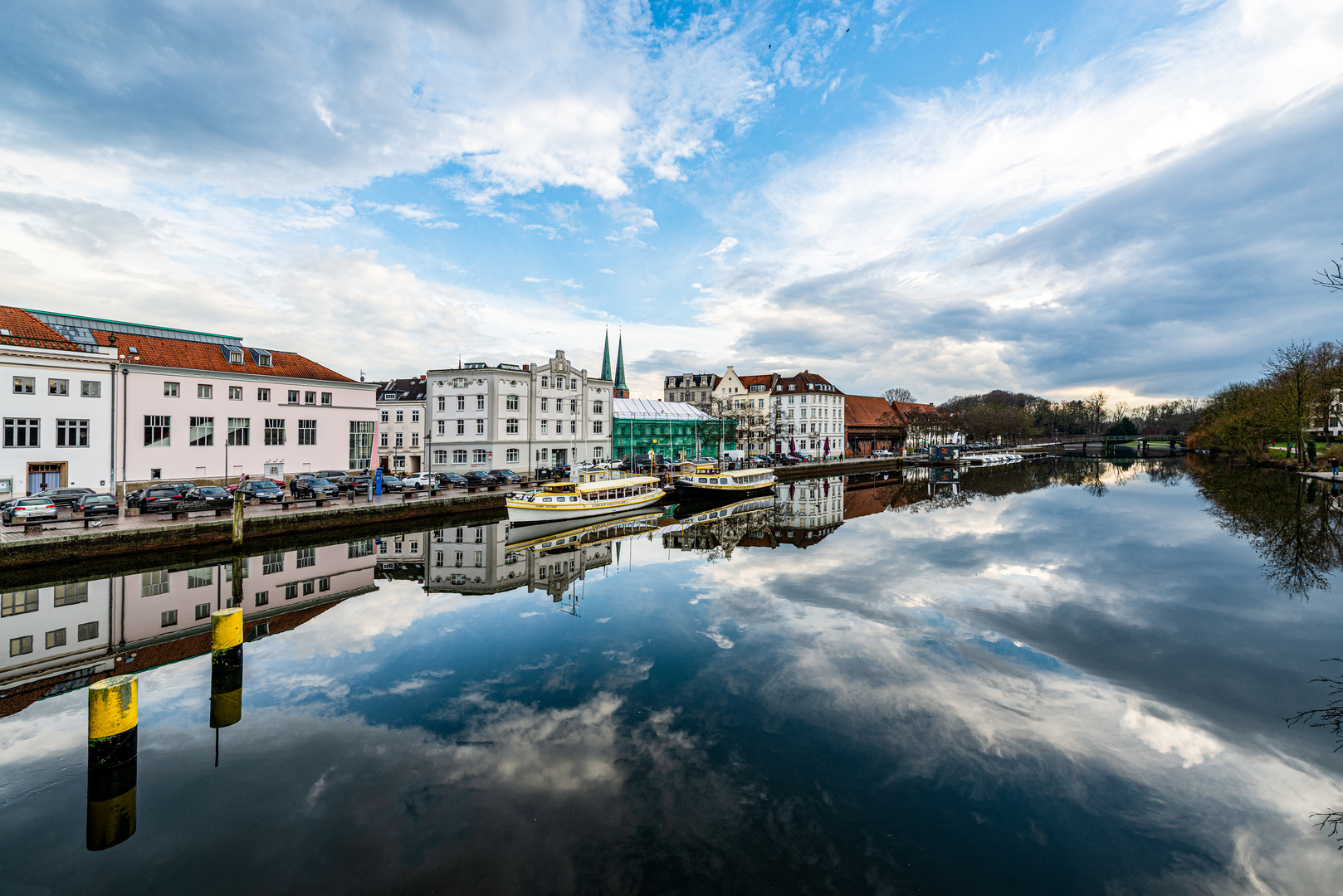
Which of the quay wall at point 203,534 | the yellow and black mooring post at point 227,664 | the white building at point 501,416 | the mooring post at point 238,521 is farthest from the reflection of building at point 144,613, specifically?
the white building at point 501,416

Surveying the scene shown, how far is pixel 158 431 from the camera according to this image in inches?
1287

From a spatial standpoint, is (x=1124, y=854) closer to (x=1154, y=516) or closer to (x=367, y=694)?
(x=367, y=694)

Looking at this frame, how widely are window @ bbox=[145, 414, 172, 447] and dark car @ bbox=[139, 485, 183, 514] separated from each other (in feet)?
25.5

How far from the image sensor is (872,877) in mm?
6273

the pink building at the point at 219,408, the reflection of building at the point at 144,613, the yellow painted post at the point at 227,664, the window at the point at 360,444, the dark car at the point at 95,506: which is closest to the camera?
the yellow painted post at the point at 227,664

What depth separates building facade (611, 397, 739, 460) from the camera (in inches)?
2443

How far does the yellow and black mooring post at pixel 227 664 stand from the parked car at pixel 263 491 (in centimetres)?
2239

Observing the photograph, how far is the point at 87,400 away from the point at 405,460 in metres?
28.5

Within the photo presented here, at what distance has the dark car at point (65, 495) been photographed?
24828 millimetres

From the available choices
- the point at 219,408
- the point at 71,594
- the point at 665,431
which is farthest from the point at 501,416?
the point at 71,594

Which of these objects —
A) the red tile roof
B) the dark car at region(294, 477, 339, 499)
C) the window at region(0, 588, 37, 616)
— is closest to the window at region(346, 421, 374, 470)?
the red tile roof

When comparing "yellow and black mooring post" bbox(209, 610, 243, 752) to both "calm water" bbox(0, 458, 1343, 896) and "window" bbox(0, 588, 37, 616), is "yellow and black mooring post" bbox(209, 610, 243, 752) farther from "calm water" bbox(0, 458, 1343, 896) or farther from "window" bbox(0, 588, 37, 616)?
"window" bbox(0, 588, 37, 616)

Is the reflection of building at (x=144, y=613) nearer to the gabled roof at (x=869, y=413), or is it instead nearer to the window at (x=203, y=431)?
the window at (x=203, y=431)

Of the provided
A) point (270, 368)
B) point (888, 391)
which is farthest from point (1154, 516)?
point (888, 391)
